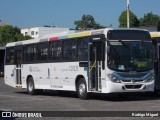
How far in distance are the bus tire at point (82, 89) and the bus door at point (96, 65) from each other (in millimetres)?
415

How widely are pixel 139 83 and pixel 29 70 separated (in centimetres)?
857

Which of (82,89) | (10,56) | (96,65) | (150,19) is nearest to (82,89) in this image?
(82,89)

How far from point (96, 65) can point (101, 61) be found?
465 millimetres

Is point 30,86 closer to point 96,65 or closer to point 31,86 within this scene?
point 31,86

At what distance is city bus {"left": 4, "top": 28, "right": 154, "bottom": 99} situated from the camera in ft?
62.9

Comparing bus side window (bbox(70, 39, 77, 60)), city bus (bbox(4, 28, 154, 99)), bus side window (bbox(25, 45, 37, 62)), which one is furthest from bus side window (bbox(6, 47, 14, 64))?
bus side window (bbox(70, 39, 77, 60))

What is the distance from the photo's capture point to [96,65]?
19812 millimetres

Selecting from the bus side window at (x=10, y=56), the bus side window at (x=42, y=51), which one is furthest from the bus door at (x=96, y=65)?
the bus side window at (x=10, y=56)

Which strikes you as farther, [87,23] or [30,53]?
[87,23]

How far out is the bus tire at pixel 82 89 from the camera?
67.0 feet

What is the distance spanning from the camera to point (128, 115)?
1379 cm

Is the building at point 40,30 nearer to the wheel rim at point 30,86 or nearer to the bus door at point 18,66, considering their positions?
the bus door at point 18,66

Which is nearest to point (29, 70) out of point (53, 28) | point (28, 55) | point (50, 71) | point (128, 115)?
point (28, 55)

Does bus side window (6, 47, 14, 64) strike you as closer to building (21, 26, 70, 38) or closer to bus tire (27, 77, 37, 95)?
bus tire (27, 77, 37, 95)
